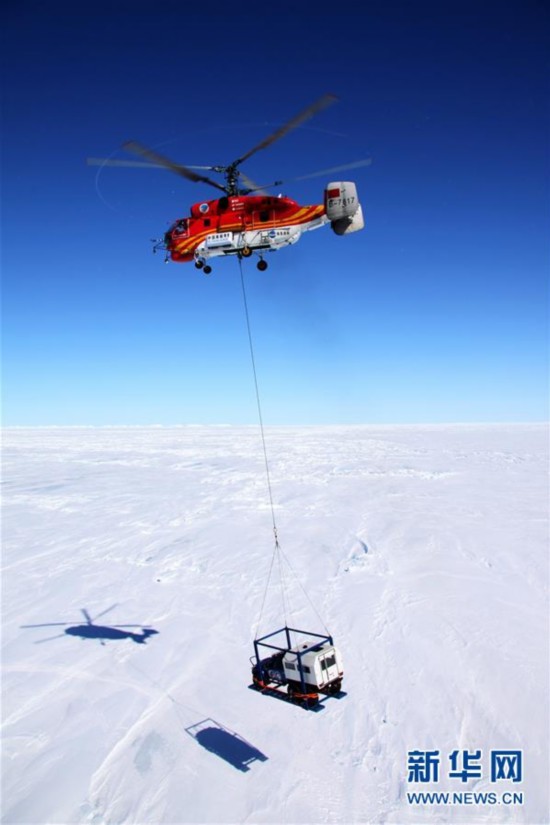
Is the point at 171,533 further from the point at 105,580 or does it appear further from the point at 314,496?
the point at 314,496

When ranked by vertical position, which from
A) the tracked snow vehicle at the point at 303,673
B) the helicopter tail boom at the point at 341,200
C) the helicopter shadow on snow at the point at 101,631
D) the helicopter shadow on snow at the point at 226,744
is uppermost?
the helicopter tail boom at the point at 341,200


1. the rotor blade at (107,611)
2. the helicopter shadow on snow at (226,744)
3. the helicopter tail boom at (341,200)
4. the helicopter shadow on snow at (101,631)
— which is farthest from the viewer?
the rotor blade at (107,611)

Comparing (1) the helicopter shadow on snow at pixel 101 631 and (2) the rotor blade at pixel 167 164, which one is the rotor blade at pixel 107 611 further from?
(2) the rotor blade at pixel 167 164

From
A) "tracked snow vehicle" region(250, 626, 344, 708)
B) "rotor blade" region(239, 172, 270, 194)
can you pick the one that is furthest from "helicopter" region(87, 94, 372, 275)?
"tracked snow vehicle" region(250, 626, 344, 708)

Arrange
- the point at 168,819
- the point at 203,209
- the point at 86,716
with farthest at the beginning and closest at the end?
the point at 203,209
the point at 86,716
the point at 168,819

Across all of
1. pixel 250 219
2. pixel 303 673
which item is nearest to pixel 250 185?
pixel 250 219

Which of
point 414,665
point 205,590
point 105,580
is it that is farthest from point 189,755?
point 105,580

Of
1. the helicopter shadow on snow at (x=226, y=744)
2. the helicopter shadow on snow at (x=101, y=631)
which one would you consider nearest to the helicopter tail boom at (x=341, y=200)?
the helicopter shadow on snow at (x=226, y=744)

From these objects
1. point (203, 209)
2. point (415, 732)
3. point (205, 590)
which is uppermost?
point (203, 209)
